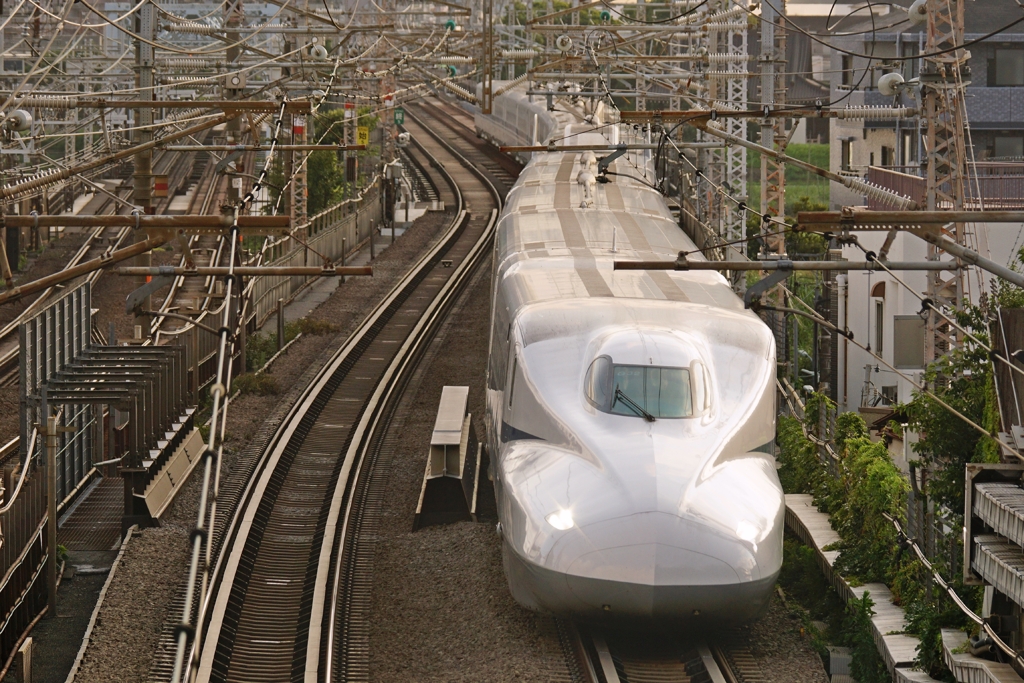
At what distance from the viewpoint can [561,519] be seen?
12.0 m

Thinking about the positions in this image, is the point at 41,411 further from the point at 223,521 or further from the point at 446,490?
the point at 446,490

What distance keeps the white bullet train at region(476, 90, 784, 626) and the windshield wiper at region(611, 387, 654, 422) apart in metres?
0.02

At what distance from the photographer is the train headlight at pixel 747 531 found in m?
11.8

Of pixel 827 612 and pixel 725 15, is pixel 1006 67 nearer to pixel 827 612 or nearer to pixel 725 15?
pixel 725 15

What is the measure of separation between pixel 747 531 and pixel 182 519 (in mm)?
8620

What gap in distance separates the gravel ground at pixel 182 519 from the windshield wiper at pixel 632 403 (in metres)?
5.09

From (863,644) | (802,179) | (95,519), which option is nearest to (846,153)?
(802,179)

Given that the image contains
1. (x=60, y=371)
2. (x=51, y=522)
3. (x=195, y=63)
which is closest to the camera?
(x=51, y=522)

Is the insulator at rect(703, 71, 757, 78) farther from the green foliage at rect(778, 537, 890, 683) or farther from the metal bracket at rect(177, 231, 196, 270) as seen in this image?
the metal bracket at rect(177, 231, 196, 270)

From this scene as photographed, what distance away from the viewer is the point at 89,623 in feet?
45.1

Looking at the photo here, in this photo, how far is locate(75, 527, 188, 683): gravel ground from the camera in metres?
12.9

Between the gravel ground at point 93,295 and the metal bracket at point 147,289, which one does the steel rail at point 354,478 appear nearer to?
the metal bracket at point 147,289

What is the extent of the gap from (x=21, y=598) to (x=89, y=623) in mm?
754

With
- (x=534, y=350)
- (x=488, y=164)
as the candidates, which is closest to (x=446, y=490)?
(x=534, y=350)
